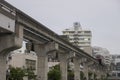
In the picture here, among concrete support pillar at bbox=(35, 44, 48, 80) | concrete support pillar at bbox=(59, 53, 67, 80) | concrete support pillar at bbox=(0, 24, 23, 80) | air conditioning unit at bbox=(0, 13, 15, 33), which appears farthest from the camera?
concrete support pillar at bbox=(59, 53, 67, 80)

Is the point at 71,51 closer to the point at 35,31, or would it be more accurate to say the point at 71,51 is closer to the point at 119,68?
the point at 35,31

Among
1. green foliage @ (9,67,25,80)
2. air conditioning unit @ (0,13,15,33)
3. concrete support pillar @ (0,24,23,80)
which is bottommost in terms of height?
green foliage @ (9,67,25,80)

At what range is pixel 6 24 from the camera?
1537 inches

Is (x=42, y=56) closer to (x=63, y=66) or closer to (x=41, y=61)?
(x=41, y=61)

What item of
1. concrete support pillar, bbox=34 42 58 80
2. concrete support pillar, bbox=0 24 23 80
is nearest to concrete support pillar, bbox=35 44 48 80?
concrete support pillar, bbox=34 42 58 80

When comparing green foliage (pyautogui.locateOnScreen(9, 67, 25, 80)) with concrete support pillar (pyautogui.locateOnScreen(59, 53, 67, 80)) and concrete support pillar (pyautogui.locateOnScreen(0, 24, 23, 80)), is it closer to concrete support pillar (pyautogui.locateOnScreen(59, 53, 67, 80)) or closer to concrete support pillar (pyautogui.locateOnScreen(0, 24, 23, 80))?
Answer: concrete support pillar (pyautogui.locateOnScreen(59, 53, 67, 80))

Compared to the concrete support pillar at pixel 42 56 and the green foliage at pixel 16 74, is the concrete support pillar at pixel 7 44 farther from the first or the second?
the green foliage at pixel 16 74

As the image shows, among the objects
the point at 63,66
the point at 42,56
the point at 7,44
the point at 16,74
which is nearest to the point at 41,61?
the point at 42,56

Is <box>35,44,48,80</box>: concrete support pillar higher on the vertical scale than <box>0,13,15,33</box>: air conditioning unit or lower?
Answer: lower

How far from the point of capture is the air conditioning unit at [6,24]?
38031mm

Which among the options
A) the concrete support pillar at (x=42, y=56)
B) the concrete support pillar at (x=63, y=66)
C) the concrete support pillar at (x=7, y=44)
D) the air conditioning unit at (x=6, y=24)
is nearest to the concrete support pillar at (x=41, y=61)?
the concrete support pillar at (x=42, y=56)

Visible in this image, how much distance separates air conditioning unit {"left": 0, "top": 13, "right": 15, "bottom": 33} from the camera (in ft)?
125

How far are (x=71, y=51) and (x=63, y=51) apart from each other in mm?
2537

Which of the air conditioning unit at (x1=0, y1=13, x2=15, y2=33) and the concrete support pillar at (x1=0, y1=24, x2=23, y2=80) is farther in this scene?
the concrete support pillar at (x1=0, y1=24, x2=23, y2=80)
